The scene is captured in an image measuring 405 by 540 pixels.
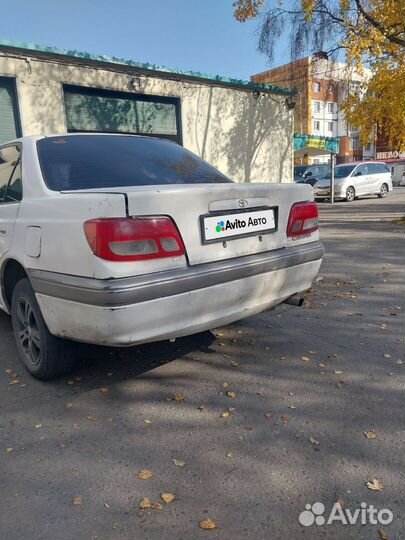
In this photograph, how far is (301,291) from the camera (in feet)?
10.9

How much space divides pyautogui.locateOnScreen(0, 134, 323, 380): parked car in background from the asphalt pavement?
0.49 metres

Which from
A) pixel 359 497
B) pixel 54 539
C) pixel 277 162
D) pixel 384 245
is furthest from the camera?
pixel 277 162

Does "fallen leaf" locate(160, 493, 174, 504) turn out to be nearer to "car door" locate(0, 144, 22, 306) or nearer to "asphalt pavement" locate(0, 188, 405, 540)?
"asphalt pavement" locate(0, 188, 405, 540)

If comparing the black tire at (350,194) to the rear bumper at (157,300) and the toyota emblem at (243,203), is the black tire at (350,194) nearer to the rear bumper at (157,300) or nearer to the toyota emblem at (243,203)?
the rear bumper at (157,300)

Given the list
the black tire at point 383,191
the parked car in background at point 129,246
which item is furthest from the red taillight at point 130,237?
the black tire at point 383,191

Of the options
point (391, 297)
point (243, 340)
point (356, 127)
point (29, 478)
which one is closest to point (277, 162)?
point (356, 127)

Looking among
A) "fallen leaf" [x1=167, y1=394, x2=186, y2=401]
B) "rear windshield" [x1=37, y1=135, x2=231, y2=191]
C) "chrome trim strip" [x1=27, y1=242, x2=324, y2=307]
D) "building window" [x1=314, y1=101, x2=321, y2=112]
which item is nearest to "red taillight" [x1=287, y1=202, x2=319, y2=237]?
"chrome trim strip" [x1=27, y1=242, x2=324, y2=307]

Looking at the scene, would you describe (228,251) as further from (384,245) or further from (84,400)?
(384,245)

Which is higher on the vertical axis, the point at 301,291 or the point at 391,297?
the point at 301,291

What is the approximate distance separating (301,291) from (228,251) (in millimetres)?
915

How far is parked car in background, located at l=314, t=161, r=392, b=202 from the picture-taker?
64.2 ft

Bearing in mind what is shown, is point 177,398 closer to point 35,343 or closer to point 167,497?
point 167,497

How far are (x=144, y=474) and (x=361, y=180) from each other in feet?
66.8

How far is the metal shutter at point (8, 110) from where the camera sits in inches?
344
